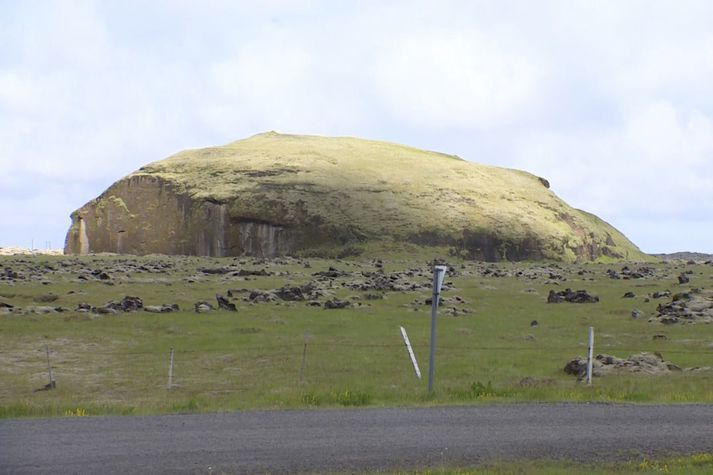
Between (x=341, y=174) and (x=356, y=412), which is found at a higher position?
(x=341, y=174)

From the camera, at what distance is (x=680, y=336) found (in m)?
37.5

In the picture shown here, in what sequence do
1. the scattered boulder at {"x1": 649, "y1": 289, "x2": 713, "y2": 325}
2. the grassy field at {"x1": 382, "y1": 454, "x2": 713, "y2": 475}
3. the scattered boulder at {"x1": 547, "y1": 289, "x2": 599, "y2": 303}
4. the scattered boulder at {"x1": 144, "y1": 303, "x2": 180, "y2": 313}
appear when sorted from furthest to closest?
the scattered boulder at {"x1": 547, "y1": 289, "x2": 599, "y2": 303}, the scattered boulder at {"x1": 144, "y1": 303, "x2": 180, "y2": 313}, the scattered boulder at {"x1": 649, "y1": 289, "x2": 713, "y2": 325}, the grassy field at {"x1": 382, "y1": 454, "x2": 713, "y2": 475}

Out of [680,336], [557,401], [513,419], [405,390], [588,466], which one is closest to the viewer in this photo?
[588,466]

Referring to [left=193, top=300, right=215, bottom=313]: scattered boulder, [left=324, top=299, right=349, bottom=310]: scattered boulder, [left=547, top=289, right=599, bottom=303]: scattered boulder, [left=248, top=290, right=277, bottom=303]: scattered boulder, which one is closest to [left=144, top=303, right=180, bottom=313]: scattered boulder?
[left=193, top=300, right=215, bottom=313]: scattered boulder

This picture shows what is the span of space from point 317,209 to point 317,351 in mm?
108686

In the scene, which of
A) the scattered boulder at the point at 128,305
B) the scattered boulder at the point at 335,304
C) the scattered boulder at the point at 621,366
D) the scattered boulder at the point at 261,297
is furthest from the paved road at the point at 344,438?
the scattered boulder at the point at 261,297

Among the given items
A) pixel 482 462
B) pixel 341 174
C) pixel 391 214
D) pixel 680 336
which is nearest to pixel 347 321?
pixel 680 336

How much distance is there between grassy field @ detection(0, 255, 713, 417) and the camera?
2342cm

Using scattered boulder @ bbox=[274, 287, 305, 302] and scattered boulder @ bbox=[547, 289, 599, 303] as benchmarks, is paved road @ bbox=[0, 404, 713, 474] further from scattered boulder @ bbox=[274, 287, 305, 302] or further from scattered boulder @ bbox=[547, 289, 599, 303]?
scattered boulder @ bbox=[547, 289, 599, 303]

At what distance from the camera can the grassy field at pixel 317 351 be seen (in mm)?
23422

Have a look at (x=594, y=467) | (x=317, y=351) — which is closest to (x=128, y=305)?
(x=317, y=351)

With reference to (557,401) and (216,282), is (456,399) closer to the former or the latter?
(557,401)

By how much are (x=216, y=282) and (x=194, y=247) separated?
263 feet

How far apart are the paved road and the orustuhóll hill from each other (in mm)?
113567
